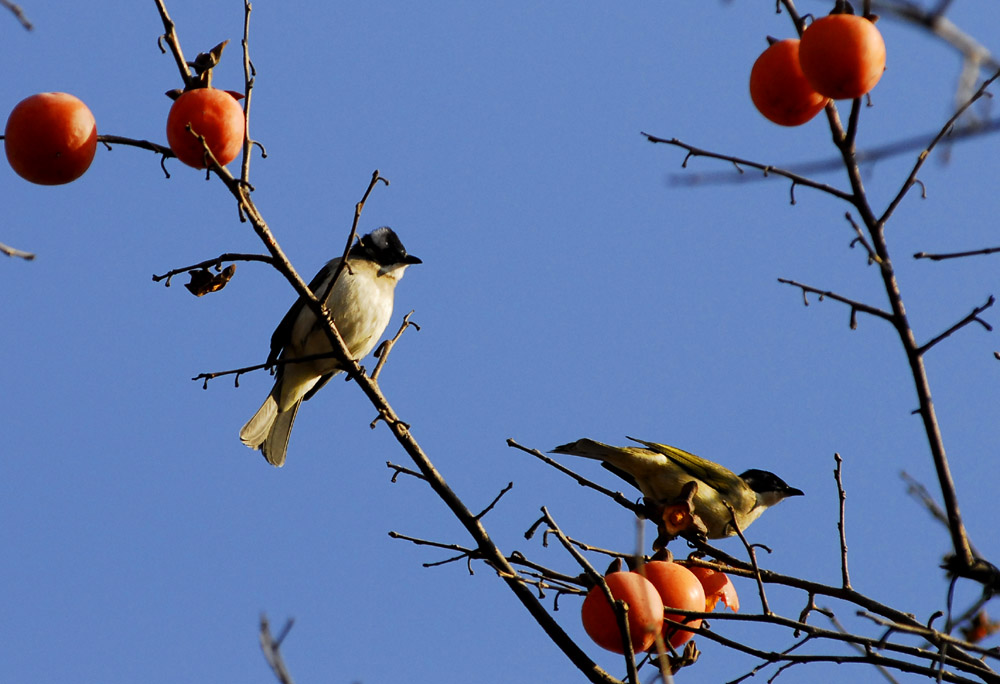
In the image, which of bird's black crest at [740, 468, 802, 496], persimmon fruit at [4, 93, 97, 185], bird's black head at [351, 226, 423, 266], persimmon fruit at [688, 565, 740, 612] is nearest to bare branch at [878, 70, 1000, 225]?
persimmon fruit at [688, 565, 740, 612]

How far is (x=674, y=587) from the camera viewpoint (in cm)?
342

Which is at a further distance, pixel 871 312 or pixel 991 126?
pixel 871 312

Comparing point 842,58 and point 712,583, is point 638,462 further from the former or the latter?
point 842,58

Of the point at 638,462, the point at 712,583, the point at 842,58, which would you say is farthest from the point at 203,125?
the point at 638,462

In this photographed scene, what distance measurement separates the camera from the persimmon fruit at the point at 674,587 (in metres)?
3.40

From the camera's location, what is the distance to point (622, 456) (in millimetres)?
5336

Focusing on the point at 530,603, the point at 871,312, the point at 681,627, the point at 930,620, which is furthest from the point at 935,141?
the point at 530,603

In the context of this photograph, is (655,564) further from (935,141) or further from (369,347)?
(369,347)

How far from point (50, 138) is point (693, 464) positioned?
139 inches

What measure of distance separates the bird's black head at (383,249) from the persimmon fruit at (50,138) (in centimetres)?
371

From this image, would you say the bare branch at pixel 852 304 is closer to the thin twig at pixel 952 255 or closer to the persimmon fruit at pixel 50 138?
the thin twig at pixel 952 255

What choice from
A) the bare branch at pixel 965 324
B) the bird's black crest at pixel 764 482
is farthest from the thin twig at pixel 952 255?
the bird's black crest at pixel 764 482

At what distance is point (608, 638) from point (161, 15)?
248 centimetres

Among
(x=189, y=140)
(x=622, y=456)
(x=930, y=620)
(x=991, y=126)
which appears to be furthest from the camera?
(x=622, y=456)
